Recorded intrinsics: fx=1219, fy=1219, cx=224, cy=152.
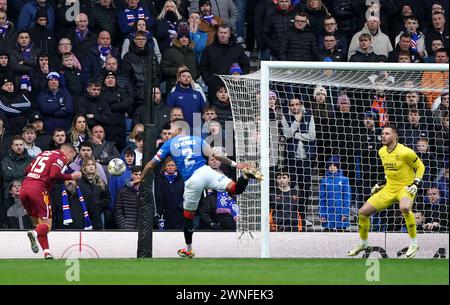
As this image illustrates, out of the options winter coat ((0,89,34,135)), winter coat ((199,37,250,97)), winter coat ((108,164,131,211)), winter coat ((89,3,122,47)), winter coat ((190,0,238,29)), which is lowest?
winter coat ((108,164,131,211))

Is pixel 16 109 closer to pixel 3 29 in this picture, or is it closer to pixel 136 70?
pixel 3 29

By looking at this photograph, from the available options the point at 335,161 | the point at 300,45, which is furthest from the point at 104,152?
the point at 300,45

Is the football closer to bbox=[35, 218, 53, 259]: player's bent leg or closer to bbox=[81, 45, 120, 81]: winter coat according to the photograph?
bbox=[35, 218, 53, 259]: player's bent leg

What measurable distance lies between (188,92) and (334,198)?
11.9ft

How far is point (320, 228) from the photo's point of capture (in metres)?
20.1

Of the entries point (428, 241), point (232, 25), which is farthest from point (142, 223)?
point (232, 25)

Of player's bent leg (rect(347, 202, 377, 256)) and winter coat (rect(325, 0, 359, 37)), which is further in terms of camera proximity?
winter coat (rect(325, 0, 359, 37))

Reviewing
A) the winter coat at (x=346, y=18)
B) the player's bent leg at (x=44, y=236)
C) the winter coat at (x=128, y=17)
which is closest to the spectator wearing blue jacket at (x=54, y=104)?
the winter coat at (x=128, y=17)

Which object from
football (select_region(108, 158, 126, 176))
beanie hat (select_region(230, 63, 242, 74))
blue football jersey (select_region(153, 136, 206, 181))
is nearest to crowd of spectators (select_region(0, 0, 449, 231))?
beanie hat (select_region(230, 63, 242, 74))

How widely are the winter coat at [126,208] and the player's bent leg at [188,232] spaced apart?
6.56 ft

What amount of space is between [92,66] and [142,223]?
5.29 meters

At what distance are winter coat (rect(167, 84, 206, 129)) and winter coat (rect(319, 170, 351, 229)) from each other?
9.81 feet

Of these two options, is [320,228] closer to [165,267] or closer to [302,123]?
[302,123]

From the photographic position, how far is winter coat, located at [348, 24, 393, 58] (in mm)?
23562
